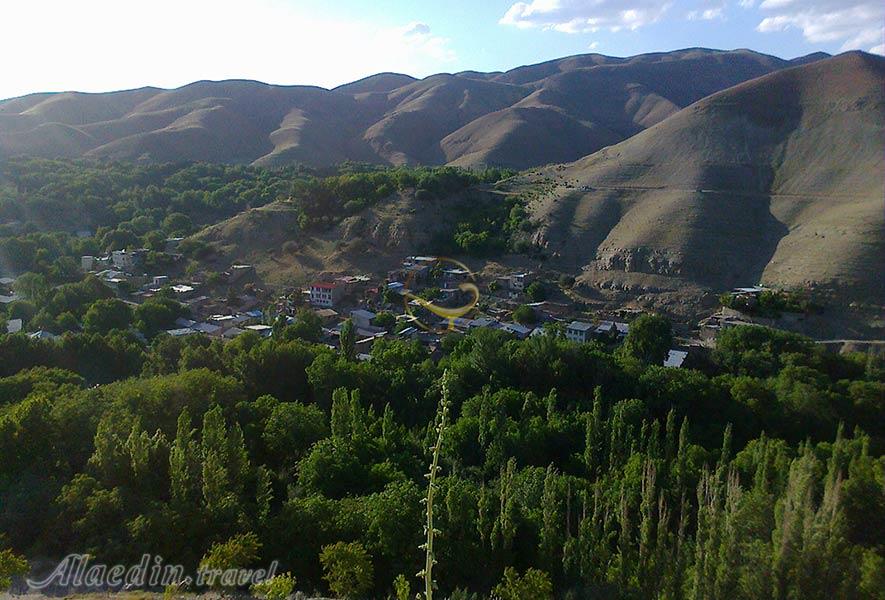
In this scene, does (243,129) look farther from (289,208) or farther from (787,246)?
(787,246)

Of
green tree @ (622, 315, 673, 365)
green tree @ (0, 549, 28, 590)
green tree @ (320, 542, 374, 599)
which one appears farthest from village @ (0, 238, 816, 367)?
green tree @ (0, 549, 28, 590)

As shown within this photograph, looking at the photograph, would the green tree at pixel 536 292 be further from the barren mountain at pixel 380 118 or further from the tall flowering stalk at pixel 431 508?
the barren mountain at pixel 380 118

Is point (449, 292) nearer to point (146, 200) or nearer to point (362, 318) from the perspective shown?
point (362, 318)

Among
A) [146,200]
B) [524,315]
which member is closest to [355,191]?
[524,315]

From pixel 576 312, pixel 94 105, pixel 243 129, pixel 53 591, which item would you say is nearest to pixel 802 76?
pixel 576 312

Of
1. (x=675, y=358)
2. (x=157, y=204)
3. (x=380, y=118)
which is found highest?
(x=380, y=118)

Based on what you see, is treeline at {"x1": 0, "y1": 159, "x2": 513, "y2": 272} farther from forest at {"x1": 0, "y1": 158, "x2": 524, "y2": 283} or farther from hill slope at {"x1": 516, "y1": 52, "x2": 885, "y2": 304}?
hill slope at {"x1": 516, "y1": 52, "x2": 885, "y2": 304}
